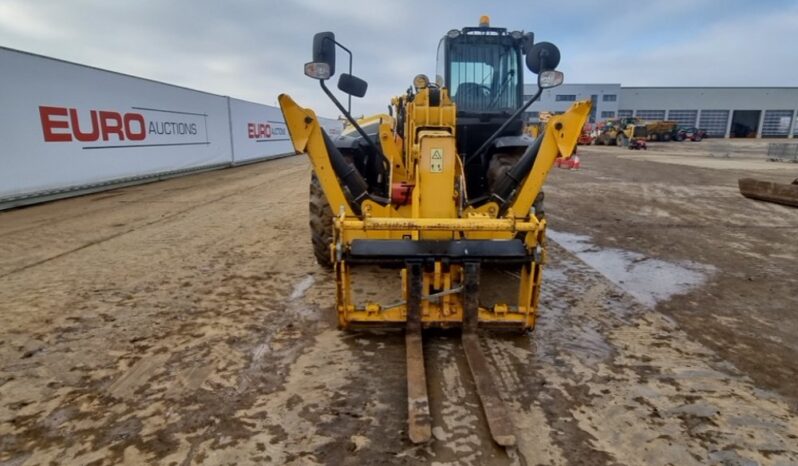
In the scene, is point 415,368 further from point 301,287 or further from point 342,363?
point 301,287

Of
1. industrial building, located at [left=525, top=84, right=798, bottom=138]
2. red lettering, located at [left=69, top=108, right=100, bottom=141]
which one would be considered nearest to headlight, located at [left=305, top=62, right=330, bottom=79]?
red lettering, located at [left=69, top=108, right=100, bottom=141]

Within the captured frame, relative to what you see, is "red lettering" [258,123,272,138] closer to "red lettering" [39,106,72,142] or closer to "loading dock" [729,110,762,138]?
"red lettering" [39,106,72,142]

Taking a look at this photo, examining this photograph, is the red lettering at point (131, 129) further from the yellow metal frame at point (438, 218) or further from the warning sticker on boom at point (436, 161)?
the warning sticker on boom at point (436, 161)

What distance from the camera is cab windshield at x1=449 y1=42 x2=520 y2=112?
5.35m

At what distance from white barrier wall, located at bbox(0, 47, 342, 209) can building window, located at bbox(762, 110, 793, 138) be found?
6614 centimetres

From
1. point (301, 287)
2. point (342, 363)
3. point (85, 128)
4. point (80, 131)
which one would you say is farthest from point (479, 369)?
point (85, 128)

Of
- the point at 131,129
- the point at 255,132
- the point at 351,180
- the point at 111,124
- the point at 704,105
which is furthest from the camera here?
the point at 704,105

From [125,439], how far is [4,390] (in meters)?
1.06

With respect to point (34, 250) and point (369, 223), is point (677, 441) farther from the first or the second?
point (34, 250)

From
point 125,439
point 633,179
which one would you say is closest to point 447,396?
point 125,439

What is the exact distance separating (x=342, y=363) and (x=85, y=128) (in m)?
10.5

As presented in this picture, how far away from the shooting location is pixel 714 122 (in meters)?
57.1

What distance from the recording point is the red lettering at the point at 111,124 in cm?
1090

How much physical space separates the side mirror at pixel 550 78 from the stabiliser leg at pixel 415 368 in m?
1.89
